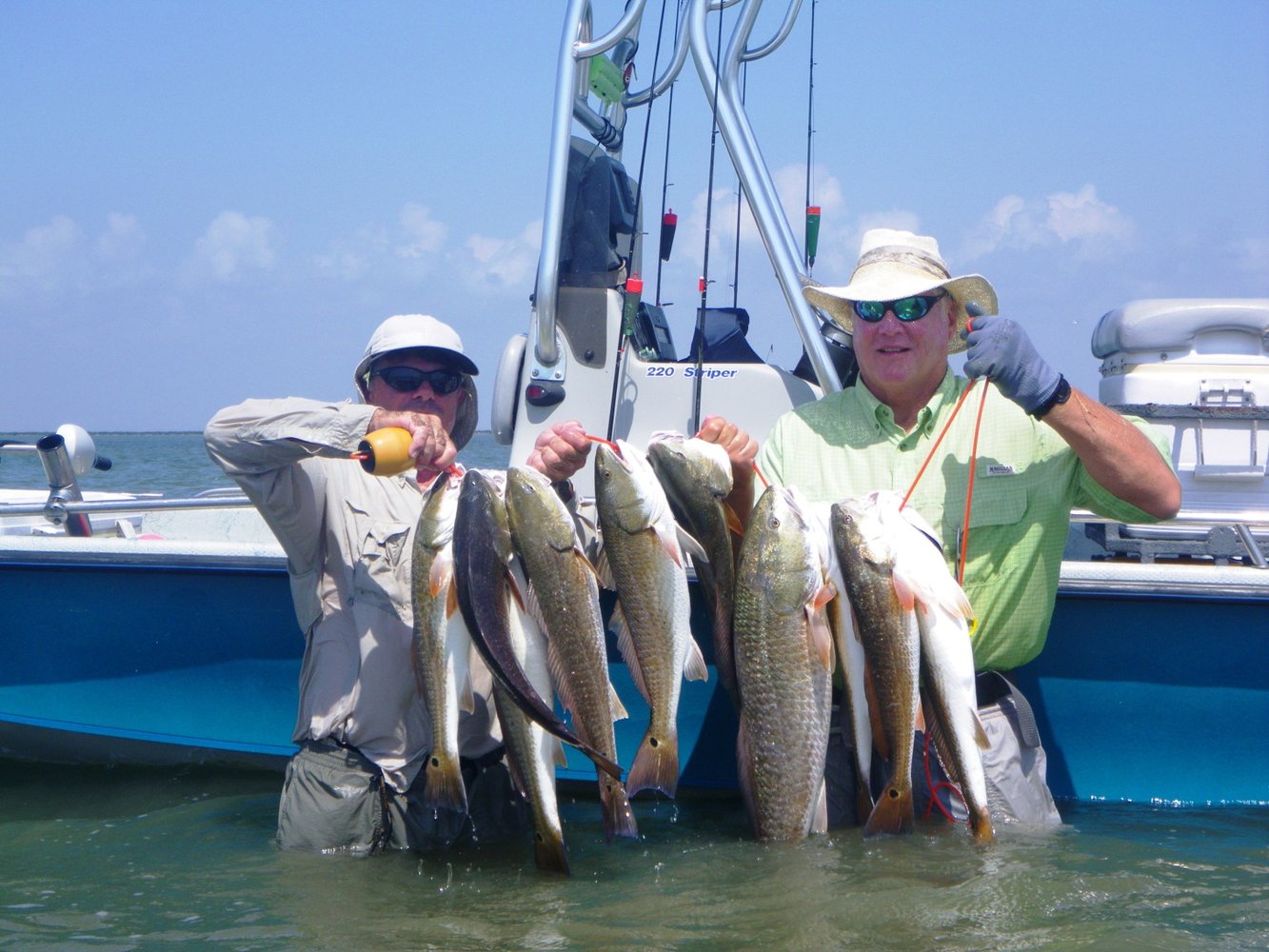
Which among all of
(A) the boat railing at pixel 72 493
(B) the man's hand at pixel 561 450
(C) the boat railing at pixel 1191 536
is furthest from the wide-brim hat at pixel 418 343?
(C) the boat railing at pixel 1191 536

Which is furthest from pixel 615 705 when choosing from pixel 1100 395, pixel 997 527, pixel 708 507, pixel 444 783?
pixel 1100 395

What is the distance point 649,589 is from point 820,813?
0.89 metres

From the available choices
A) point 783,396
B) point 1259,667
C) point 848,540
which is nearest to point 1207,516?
point 1259,667

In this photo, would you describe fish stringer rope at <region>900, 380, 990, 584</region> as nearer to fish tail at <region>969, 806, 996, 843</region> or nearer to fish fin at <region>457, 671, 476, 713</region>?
fish tail at <region>969, 806, 996, 843</region>

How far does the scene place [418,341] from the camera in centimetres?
409

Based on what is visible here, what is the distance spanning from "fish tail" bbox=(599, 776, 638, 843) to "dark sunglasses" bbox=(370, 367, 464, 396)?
5.12 ft

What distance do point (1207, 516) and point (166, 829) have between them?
467 cm

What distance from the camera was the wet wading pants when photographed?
3852 mm

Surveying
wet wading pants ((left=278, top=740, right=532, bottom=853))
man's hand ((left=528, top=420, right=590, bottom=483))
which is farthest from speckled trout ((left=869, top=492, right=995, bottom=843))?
wet wading pants ((left=278, top=740, right=532, bottom=853))

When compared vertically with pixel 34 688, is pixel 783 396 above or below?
above

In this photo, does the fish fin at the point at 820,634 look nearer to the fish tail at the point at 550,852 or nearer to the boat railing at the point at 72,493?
the fish tail at the point at 550,852

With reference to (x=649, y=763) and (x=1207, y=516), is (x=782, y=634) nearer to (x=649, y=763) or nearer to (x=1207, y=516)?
(x=649, y=763)

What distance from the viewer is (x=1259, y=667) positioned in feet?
13.7

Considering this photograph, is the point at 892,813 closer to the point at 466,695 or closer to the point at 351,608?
the point at 466,695
